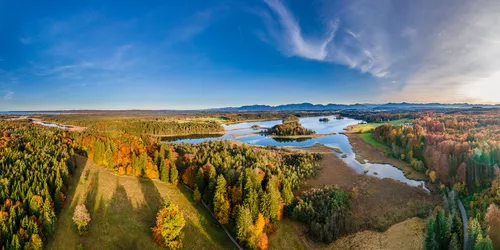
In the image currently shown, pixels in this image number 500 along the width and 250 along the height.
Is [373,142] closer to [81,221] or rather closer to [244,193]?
[244,193]

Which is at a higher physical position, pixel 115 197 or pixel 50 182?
pixel 50 182

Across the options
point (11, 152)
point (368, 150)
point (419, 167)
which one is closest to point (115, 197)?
point (11, 152)

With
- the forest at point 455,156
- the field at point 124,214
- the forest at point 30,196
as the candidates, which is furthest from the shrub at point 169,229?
the forest at point 455,156

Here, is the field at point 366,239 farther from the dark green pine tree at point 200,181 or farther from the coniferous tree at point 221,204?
the dark green pine tree at point 200,181

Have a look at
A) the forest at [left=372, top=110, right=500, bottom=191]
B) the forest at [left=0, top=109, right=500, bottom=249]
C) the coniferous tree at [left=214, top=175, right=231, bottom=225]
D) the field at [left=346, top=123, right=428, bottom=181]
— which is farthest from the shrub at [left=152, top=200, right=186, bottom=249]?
the field at [left=346, top=123, right=428, bottom=181]

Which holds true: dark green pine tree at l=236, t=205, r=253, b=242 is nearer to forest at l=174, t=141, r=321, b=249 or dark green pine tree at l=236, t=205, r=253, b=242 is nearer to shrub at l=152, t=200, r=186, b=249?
forest at l=174, t=141, r=321, b=249

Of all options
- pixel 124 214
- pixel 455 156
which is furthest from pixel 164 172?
pixel 455 156

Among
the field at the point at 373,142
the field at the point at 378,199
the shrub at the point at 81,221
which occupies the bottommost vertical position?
the field at the point at 378,199

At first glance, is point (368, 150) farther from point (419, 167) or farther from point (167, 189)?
point (167, 189)
